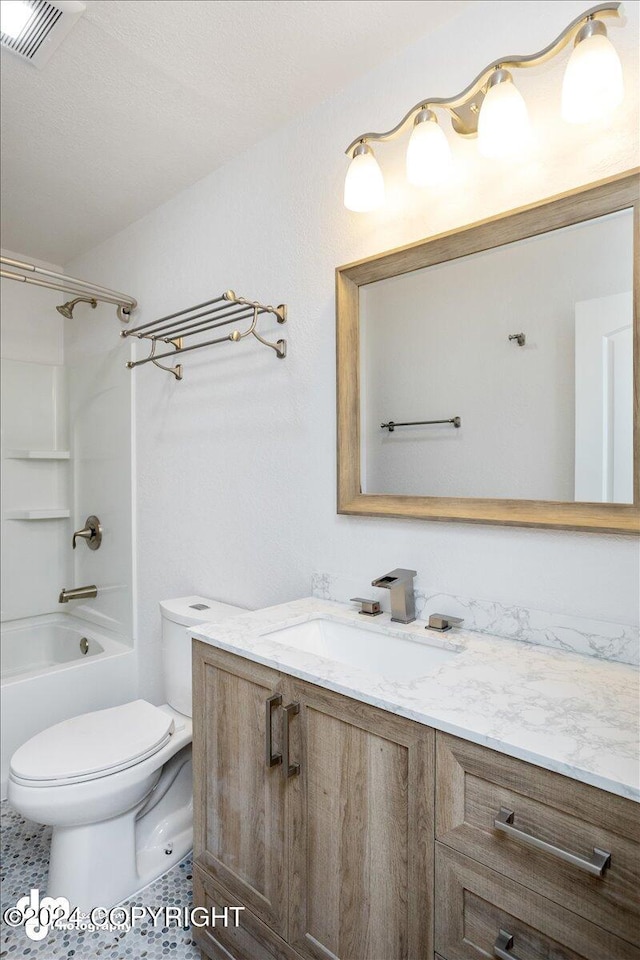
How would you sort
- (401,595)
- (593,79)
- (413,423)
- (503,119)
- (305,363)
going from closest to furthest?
1. (593,79)
2. (503,119)
3. (401,595)
4. (413,423)
5. (305,363)

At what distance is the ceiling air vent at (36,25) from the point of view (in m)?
1.32

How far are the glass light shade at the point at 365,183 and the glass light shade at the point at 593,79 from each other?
0.48m

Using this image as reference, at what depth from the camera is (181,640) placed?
1894 millimetres

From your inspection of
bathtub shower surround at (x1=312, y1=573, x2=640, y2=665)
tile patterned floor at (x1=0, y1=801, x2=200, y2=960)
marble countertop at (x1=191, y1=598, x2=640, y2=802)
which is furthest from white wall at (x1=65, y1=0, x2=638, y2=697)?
tile patterned floor at (x1=0, y1=801, x2=200, y2=960)

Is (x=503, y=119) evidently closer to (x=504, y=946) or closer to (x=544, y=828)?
(x=544, y=828)

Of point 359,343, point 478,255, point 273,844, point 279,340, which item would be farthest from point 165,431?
point 273,844

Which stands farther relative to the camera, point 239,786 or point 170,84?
point 170,84

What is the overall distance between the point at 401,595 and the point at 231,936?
886mm

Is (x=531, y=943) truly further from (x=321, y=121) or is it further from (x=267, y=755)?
(x=321, y=121)

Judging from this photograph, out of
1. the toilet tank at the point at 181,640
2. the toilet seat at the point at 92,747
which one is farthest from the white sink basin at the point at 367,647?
the toilet seat at the point at 92,747

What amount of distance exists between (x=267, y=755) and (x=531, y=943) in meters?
0.56

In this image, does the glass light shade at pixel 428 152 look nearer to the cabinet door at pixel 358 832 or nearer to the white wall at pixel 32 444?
the cabinet door at pixel 358 832

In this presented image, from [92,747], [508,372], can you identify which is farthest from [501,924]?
[92,747]

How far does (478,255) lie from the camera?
4.37 ft
